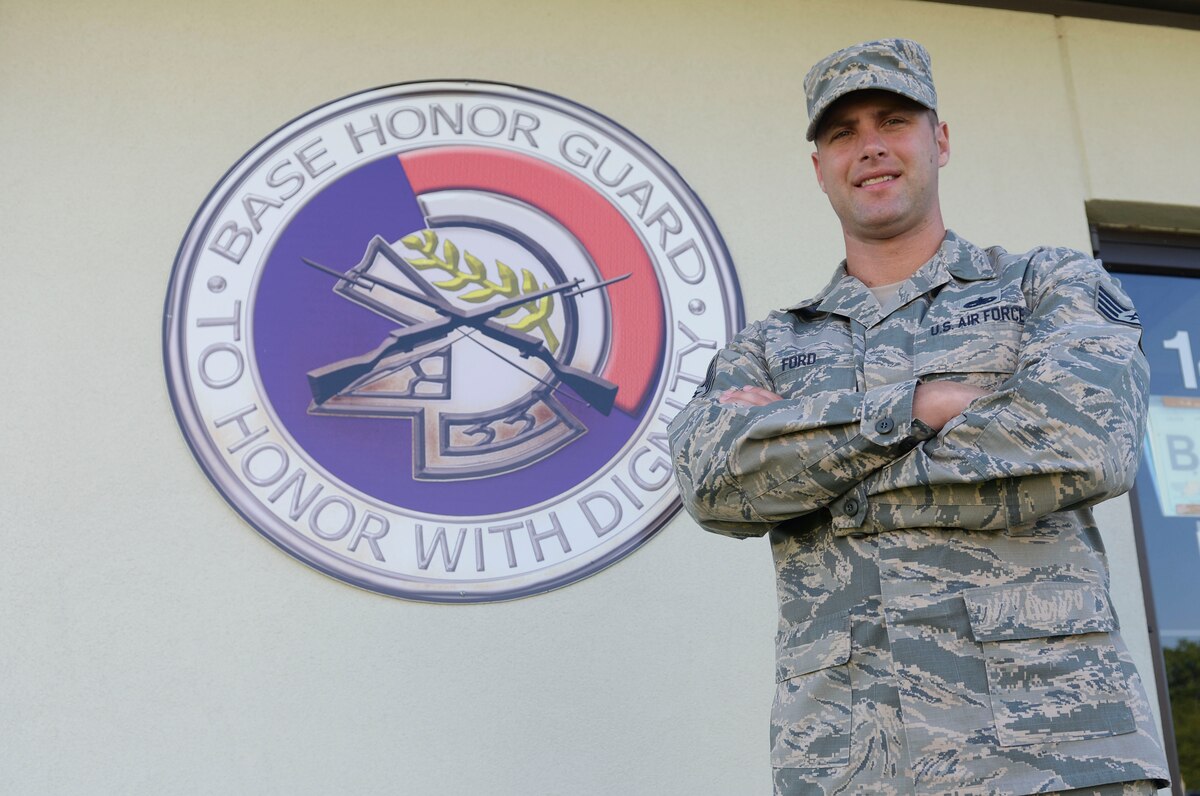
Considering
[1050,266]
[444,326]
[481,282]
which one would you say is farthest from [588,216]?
[1050,266]

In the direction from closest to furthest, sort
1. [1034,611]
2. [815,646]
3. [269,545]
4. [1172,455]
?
[1034,611] → [815,646] → [269,545] → [1172,455]

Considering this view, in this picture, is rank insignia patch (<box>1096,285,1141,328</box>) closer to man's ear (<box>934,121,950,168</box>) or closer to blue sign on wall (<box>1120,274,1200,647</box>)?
man's ear (<box>934,121,950,168</box>)

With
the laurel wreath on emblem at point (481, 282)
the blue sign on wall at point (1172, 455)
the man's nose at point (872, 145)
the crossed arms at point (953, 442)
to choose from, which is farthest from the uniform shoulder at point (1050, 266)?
the blue sign on wall at point (1172, 455)

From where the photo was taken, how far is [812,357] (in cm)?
197

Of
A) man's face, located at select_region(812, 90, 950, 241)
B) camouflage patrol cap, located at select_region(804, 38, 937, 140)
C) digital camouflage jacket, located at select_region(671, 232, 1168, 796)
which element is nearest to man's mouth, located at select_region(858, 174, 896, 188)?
man's face, located at select_region(812, 90, 950, 241)

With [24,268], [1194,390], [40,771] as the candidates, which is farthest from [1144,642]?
[24,268]

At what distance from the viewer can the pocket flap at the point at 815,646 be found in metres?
1.73

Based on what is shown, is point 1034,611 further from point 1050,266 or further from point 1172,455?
point 1172,455

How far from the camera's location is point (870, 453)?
1732 millimetres

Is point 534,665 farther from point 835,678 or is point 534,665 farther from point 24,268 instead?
point 24,268

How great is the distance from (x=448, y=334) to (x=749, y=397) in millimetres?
1177

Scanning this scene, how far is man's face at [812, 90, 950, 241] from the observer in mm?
1998

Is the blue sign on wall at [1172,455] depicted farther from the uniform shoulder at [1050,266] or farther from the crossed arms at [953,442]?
the crossed arms at [953,442]

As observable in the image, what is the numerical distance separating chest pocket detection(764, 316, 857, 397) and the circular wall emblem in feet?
2.95
